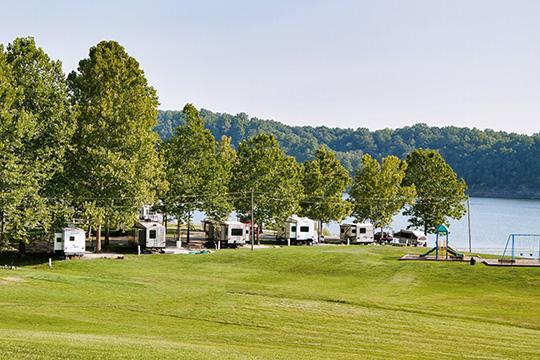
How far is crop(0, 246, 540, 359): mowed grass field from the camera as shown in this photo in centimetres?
2389

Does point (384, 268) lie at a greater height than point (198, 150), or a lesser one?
lesser

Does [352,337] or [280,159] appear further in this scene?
[280,159]

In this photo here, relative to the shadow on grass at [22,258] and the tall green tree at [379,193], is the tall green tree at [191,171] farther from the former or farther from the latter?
the tall green tree at [379,193]

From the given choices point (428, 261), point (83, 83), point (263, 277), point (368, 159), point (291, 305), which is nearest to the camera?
point (291, 305)

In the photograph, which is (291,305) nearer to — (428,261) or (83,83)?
(428,261)

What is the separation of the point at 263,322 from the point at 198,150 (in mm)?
40834

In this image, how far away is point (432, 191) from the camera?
82062 mm

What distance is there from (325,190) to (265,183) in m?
9.28

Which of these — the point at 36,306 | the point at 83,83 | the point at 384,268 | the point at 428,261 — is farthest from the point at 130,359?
the point at 83,83

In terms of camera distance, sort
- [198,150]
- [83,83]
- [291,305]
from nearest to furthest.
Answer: [291,305]
[83,83]
[198,150]

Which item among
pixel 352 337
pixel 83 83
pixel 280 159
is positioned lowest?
pixel 352 337

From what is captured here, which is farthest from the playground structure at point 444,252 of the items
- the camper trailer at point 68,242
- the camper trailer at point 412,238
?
the camper trailer at point 68,242

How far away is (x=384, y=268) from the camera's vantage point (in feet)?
173

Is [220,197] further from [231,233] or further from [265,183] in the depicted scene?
[265,183]
